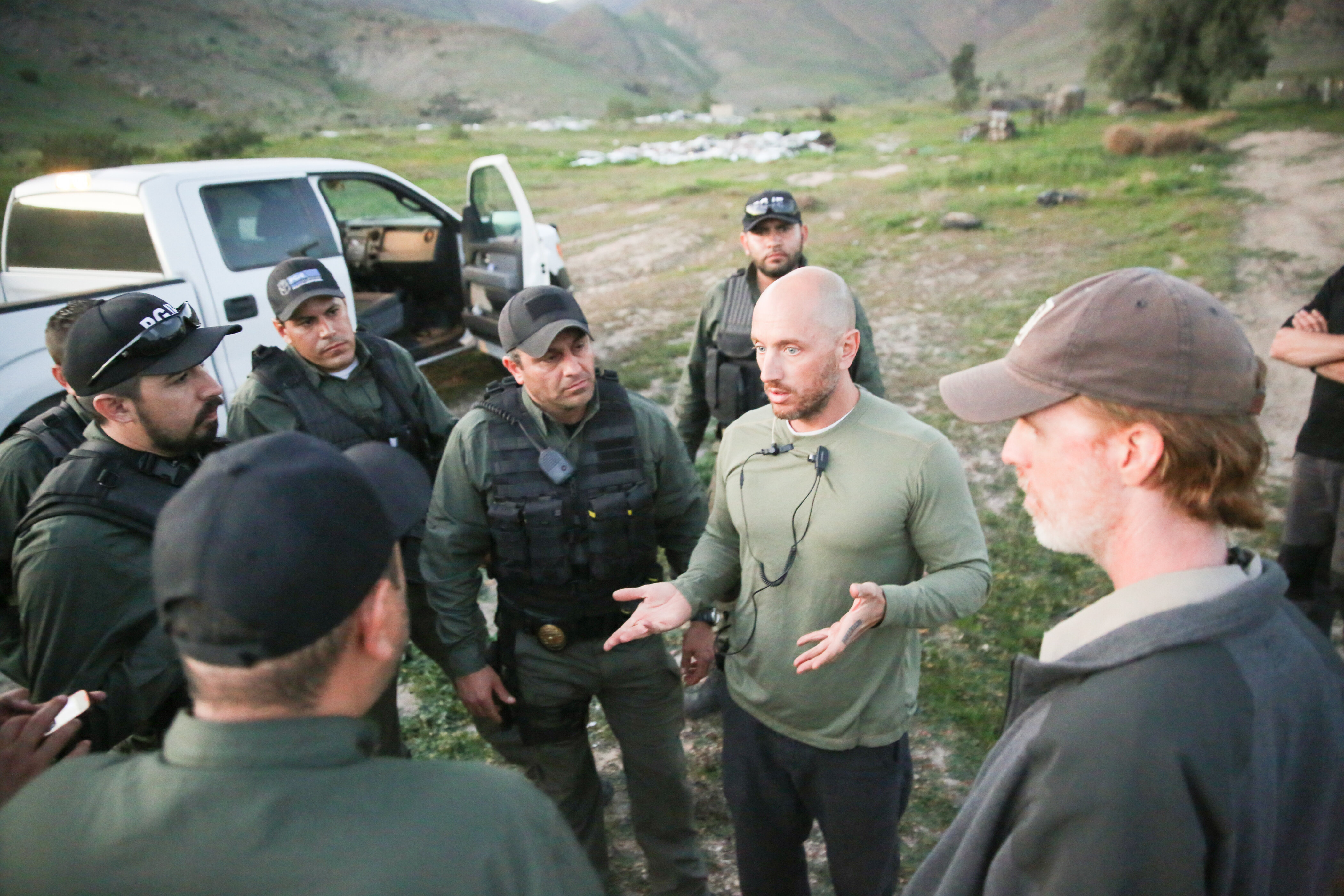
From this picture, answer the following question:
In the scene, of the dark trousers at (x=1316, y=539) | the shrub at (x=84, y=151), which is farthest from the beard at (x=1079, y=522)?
the shrub at (x=84, y=151)

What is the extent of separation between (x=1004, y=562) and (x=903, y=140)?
909 inches

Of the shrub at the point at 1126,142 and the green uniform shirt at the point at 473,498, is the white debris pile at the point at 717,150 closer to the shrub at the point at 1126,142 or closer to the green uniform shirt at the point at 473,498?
the shrub at the point at 1126,142

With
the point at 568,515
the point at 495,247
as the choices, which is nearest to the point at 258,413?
the point at 568,515

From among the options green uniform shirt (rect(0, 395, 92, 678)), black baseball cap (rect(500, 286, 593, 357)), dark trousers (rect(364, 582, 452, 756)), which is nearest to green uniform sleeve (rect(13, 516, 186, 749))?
green uniform shirt (rect(0, 395, 92, 678))

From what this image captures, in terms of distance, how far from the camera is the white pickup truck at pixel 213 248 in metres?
4.66

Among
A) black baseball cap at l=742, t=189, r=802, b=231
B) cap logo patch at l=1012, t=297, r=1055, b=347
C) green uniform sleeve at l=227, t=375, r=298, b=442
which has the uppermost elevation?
black baseball cap at l=742, t=189, r=802, b=231

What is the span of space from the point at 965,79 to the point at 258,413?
43.3 metres

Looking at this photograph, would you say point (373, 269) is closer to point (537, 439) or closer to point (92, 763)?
point (537, 439)

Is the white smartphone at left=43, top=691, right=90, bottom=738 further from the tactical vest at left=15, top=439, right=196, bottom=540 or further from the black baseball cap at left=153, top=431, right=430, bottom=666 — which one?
the black baseball cap at left=153, top=431, right=430, bottom=666

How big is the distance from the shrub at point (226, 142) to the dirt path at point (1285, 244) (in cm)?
1277

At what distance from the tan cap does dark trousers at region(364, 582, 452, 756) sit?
7.79 feet

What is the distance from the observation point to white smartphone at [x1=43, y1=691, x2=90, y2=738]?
5.45 ft

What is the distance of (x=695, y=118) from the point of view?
39062 millimetres

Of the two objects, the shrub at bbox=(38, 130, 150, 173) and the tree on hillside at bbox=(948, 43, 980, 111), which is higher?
the tree on hillside at bbox=(948, 43, 980, 111)
